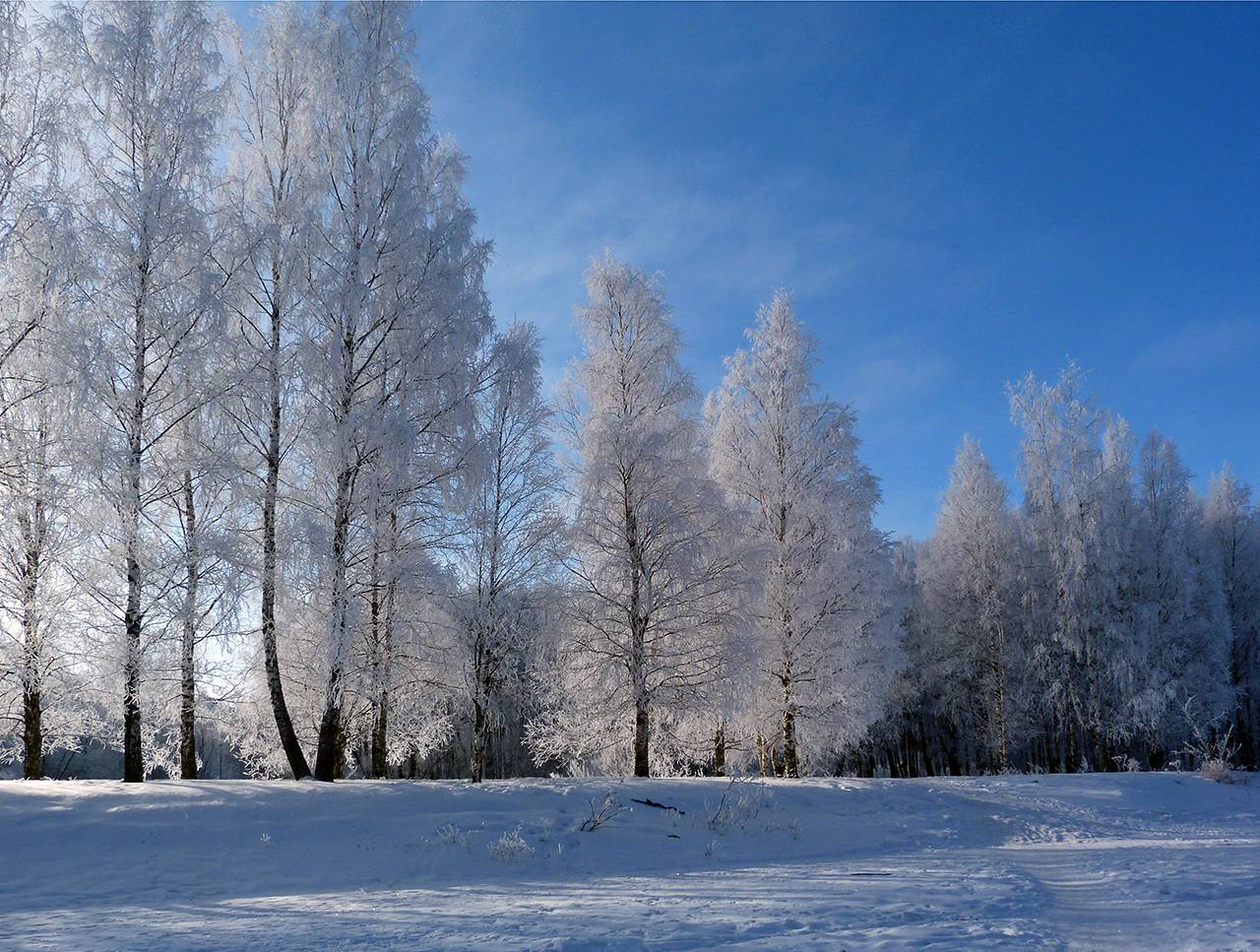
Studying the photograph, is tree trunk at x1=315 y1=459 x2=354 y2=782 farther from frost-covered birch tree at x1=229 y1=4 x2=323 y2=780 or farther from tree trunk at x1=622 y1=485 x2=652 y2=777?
tree trunk at x1=622 y1=485 x2=652 y2=777

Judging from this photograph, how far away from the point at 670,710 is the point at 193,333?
1102 centimetres

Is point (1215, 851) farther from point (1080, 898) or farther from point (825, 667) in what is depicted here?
point (825, 667)

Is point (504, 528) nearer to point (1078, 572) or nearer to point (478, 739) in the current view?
point (478, 739)

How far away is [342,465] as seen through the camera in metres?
11.7

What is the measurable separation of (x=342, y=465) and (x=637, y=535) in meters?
6.02

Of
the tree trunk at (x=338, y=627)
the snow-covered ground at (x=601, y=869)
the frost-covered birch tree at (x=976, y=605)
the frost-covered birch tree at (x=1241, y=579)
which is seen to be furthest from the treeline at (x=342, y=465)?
the frost-covered birch tree at (x=1241, y=579)

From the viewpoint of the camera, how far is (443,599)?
1264 centimetres

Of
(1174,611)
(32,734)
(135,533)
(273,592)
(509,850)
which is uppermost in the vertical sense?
(135,533)

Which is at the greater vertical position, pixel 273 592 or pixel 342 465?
pixel 342 465

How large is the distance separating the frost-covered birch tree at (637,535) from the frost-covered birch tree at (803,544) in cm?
166

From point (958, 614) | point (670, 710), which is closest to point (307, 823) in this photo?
point (670, 710)

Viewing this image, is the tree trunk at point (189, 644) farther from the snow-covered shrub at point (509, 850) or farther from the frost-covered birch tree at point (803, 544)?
the frost-covered birch tree at point (803, 544)

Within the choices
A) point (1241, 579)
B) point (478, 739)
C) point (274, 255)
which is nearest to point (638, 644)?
point (478, 739)

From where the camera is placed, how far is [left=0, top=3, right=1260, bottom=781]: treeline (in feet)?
36.0
